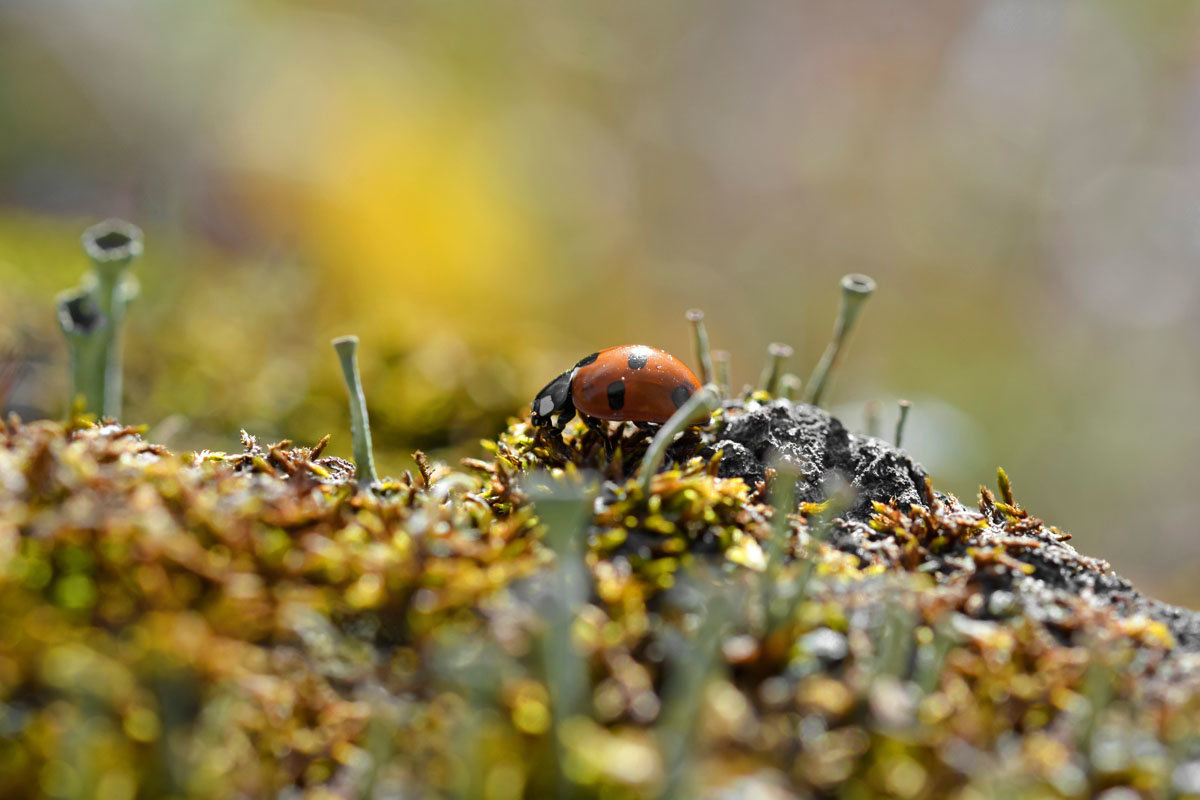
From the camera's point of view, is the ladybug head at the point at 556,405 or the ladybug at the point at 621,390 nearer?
the ladybug at the point at 621,390

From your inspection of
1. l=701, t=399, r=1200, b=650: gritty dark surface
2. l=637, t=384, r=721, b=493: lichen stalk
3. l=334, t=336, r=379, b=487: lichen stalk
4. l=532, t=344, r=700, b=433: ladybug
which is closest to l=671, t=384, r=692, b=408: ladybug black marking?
l=532, t=344, r=700, b=433: ladybug

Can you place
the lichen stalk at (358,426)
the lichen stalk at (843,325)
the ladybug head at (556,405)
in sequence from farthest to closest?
1. the lichen stalk at (843,325)
2. the ladybug head at (556,405)
3. the lichen stalk at (358,426)

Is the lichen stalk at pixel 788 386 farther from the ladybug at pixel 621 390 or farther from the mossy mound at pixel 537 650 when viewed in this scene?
the mossy mound at pixel 537 650

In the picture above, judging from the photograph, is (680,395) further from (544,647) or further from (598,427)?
(544,647)

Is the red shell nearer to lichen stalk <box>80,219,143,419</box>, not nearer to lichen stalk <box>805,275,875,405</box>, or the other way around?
lichen stalk <box>805,275,875,405</box>

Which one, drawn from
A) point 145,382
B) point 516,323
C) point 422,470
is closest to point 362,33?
point 516,323

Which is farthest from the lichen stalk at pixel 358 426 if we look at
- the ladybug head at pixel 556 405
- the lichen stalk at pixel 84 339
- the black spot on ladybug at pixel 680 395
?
the lichen stalk at pixel 84 339
